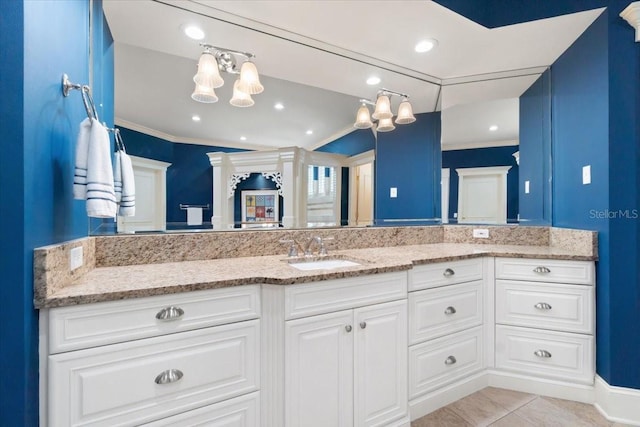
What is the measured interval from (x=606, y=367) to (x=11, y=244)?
285cm

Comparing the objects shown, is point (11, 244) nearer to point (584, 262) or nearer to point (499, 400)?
point (499, 400)

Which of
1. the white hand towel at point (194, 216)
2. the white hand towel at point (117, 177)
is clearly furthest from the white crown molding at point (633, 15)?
the white hand towel at point (117, 177)

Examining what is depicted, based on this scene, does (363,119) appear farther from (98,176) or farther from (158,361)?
(158,361)

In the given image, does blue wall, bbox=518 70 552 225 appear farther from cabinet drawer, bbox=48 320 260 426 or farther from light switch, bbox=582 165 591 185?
cabinet drawer, bbox=48 320 260 426

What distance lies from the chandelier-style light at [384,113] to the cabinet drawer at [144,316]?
162cm

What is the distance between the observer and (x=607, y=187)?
5.78 feet

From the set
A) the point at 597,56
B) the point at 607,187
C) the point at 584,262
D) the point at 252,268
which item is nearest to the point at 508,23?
the point at 597,56

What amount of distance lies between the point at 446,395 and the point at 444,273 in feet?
2.49

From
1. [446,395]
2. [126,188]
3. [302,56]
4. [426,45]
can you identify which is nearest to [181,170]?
[126,188]

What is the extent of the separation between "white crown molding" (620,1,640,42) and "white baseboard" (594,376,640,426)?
199 centimetres

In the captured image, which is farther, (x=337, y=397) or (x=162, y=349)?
(x=337, y=397)

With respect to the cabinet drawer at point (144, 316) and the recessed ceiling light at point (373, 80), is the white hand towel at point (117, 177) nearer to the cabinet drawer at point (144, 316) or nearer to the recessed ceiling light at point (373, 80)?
the cabinet drawer at point (144, 316)

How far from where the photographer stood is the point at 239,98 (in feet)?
6.31

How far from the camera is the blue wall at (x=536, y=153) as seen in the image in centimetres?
237
